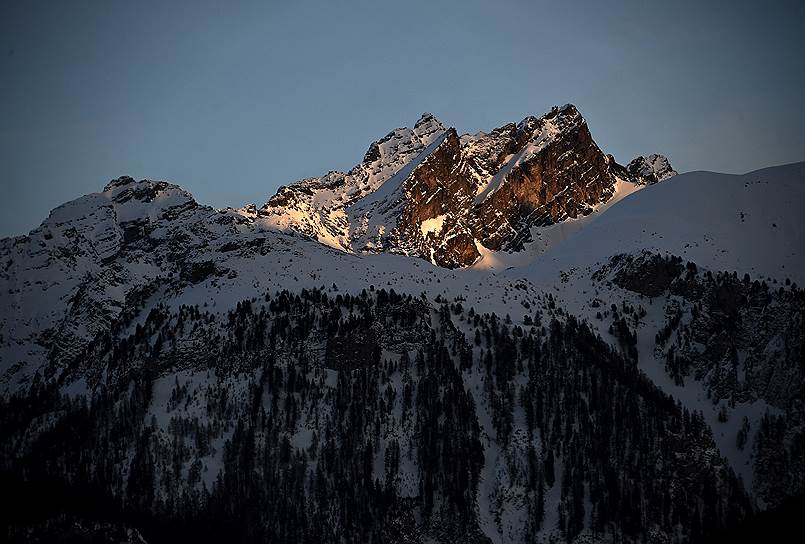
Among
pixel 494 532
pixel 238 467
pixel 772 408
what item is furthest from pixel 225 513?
pixel 772 408

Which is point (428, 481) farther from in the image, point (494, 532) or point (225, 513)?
point (225, 513)

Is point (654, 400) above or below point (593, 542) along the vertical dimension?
above

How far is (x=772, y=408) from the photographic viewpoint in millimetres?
193250

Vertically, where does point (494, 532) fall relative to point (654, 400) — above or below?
below

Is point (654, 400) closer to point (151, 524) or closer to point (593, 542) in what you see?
point (593, 542)

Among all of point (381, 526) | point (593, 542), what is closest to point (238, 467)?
point (381, 526)

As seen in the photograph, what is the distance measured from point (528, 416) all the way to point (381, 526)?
29.3 m

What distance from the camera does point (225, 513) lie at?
184625mm

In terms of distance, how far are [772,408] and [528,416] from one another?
34105 mm

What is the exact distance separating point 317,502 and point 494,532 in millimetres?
24447

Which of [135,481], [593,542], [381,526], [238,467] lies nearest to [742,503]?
[593,542]

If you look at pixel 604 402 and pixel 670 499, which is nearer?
pixel 670 499

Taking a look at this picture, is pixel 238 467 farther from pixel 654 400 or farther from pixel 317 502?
pixel 654 400

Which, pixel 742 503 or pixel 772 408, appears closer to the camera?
pixel 742 503
